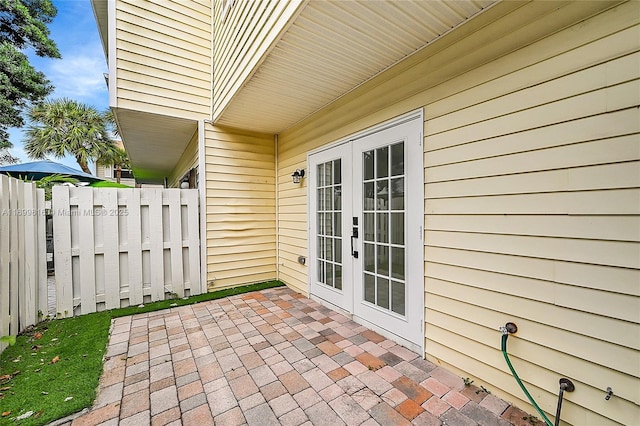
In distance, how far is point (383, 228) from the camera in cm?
272

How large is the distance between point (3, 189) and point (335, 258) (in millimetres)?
3456

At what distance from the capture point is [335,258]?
3465 mm

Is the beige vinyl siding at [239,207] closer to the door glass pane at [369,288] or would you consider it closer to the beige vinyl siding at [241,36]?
the beige vinyl siding at [241,36]

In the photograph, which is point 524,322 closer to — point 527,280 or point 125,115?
point 527,280

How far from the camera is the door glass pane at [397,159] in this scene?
99.0 inches

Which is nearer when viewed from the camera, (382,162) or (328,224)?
(382,162)

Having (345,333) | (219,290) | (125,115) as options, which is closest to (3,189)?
(125,115)

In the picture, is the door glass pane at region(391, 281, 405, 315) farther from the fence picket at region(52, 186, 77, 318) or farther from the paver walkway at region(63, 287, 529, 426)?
the fence picket at region(52, 186, 77, 318)

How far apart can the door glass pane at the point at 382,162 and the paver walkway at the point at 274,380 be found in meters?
1.71

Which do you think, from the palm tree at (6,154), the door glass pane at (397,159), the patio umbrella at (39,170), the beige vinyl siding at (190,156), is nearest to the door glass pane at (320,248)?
the door glass pane at (397,159)

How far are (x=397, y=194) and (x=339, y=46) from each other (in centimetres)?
142

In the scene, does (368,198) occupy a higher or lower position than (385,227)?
higher

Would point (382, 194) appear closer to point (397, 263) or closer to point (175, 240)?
point (397, 263)

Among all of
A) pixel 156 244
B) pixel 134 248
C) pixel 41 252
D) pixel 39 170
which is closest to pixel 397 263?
pixel 156 244
